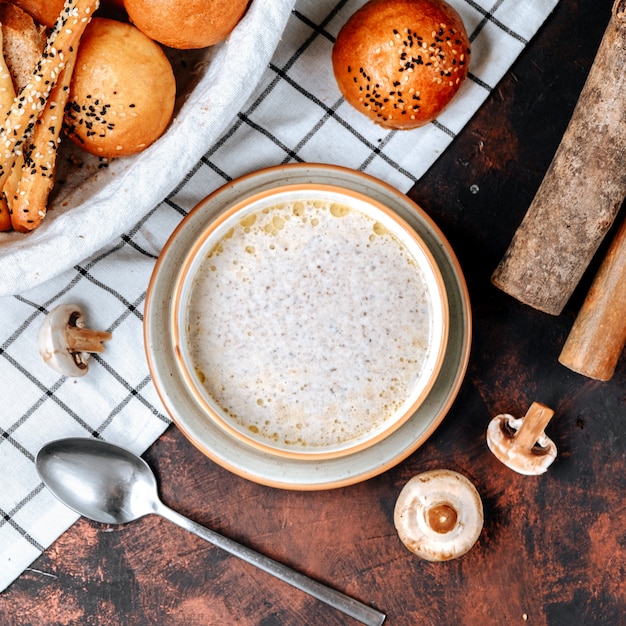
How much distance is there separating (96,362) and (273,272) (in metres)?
0.39

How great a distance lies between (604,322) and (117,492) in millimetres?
932

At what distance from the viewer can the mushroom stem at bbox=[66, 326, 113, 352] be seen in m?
1.27

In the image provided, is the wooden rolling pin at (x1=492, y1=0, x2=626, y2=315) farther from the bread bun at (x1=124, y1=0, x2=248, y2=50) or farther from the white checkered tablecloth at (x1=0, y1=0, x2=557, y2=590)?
the bread bun at (x1=124, y1=0, x2=248, y2=50)

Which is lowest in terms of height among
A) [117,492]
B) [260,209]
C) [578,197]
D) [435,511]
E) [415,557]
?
[117,492]

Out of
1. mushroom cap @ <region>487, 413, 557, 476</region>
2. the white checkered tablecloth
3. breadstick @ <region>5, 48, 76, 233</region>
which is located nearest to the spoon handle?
the white checkered tablecloth

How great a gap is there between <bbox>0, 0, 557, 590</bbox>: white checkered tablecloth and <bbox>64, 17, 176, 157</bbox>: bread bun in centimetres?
21

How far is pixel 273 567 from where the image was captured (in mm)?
1356

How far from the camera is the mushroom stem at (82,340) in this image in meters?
1.27

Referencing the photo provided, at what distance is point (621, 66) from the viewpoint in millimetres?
1137

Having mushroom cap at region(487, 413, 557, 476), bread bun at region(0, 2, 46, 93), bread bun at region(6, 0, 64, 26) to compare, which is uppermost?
bread bun at region(6, 0, 64, 26)

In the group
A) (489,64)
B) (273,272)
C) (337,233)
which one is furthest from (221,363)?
(489,64)

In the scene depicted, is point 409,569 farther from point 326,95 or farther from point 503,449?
point 326,95

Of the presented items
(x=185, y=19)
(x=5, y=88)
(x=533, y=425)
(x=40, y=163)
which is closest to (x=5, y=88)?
(x=5, y=88)

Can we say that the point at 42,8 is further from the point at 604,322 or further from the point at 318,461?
the point at 604,322
